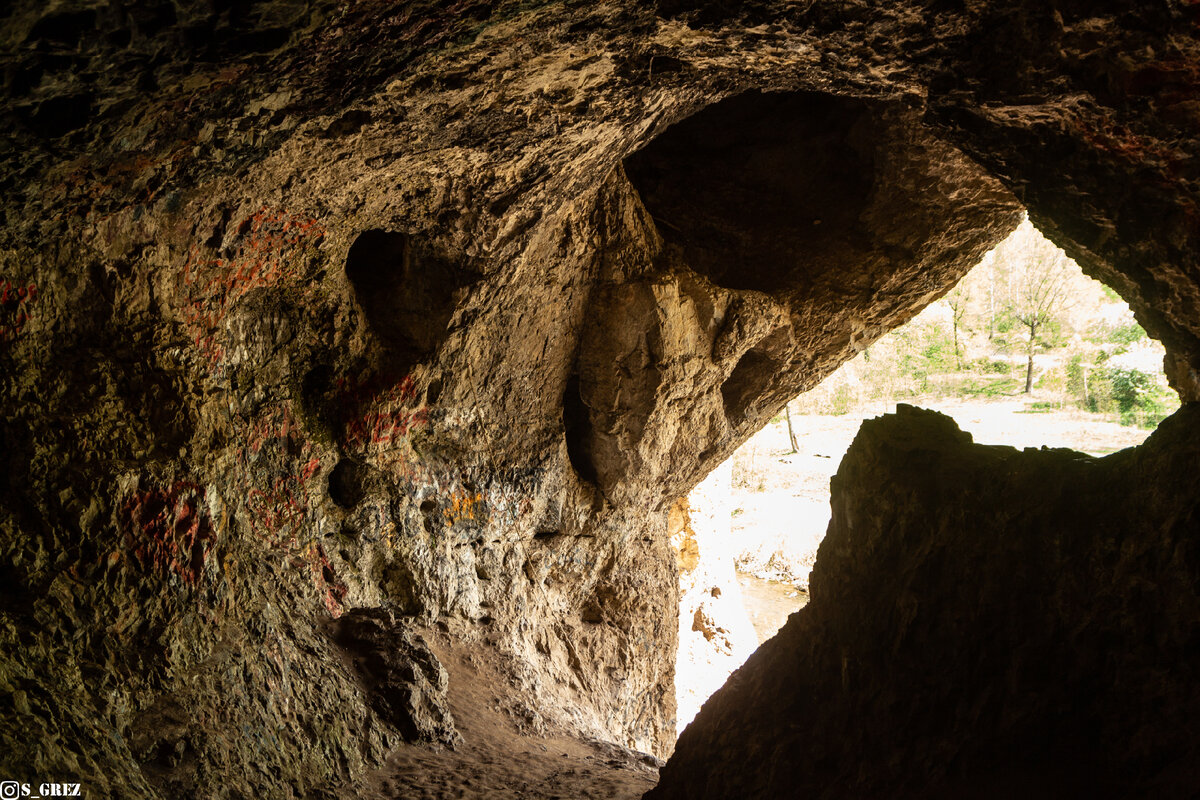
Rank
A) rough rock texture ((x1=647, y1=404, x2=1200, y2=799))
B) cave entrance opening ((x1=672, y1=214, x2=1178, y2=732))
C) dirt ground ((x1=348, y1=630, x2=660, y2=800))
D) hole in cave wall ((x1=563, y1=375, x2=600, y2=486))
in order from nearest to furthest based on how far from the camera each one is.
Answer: rough rock texture ((x1=647, y1=404, x2=1200, y2=799)), dirt ground ((x1=348, y1=630, x2=660, y2=800)), hole in cave wall ((x1=563, y1=375, x2=600, y2=486)), cave entrance opening ((x1=672, y1=214, x2=1178, y2=732))

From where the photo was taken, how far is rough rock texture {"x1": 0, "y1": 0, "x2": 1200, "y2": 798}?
2.55 m

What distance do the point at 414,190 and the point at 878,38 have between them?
102 inches

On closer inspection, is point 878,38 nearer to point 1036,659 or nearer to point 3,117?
point 1036,659

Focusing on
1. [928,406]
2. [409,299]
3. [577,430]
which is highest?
[928,406]

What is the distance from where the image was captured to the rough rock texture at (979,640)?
8.23 feet

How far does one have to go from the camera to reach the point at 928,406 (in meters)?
24.3

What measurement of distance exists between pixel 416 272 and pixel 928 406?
22592mm

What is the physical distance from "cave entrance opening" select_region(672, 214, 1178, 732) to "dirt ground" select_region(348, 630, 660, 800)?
272 inches

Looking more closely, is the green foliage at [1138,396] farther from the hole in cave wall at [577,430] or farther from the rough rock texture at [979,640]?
the rough rock texture at [979,640]

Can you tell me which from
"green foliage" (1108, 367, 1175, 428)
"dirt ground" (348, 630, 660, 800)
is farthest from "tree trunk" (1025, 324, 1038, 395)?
"dirt ground" (348, 630, 660, 800)

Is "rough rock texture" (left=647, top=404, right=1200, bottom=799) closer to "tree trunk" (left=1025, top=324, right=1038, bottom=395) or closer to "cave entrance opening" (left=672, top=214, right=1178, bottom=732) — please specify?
"cave entrance opening" (left=672, top=214, right=1178, bottom=732)

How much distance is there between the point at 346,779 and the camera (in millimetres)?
4359

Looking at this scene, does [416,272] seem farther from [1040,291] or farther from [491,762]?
[1040,291]

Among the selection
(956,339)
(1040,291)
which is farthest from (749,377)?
(956,339)
